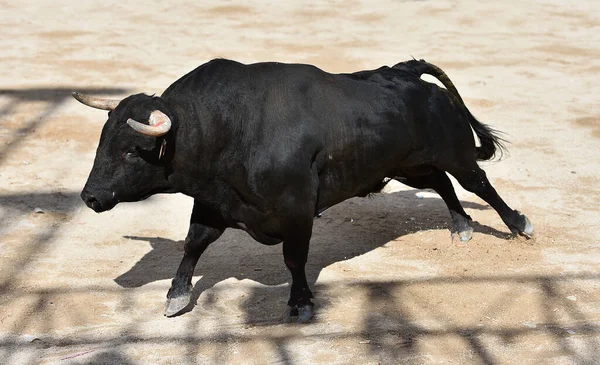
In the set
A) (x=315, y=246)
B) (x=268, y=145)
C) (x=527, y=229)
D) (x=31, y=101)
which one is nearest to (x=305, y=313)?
(x=268, y=145)

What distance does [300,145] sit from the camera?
21.4 feet

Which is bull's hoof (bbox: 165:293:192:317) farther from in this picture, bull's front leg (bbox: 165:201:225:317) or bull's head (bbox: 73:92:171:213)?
bull's head (bbox: 73:92:171:213)

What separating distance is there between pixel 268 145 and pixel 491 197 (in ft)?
7.79

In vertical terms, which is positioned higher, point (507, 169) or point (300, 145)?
point (300, 145)

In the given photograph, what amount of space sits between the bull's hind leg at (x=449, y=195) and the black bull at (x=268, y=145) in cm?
50

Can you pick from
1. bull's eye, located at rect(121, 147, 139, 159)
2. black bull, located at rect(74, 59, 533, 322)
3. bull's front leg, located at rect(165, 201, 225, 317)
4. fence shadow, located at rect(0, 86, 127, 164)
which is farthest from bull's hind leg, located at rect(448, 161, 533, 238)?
fence shadow, located at rect(0, 86, 127, 164)

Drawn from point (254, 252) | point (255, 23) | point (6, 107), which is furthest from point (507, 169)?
point (255, 23)

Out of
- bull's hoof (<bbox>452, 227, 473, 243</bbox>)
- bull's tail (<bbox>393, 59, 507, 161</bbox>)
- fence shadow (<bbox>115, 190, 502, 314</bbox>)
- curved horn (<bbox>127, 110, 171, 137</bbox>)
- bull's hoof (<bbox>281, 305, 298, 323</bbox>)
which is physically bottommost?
fence shadow (<bbox>115, 190, 502, 314</bbox>)

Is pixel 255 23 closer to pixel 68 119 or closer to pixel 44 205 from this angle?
pixel 68 119

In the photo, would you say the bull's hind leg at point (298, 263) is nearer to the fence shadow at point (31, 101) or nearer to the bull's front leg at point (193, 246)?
the bull's front leg at point (193, 246)

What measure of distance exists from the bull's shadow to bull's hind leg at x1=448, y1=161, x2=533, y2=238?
0.96 feet

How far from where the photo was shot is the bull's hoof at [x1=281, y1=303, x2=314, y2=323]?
673 cm

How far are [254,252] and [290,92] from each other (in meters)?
1.83

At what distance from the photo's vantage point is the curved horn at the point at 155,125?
5918 millimetres
